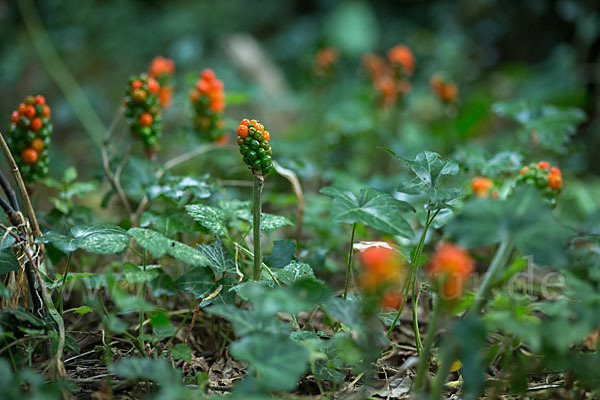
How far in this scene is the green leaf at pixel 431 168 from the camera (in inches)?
42.5

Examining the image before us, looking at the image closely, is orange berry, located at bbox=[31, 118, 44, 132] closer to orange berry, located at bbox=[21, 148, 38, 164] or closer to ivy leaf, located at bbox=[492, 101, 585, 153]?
orange berry, located at bbox=[21, 148, 38, 164]

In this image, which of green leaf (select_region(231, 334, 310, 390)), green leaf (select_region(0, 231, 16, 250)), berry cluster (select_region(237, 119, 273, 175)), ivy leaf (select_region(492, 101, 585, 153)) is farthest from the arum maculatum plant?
ivy leaf (select_region(492, 101, 585, 153))

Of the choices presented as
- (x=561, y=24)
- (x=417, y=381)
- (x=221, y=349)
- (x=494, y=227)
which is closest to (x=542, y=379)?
(x=417, y=381)

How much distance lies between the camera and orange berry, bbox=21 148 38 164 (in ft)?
4.33

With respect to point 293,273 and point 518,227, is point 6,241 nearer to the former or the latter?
point 293,273

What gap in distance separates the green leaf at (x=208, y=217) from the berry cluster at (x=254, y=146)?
0.61 feet

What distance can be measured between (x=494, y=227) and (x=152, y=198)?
933mm

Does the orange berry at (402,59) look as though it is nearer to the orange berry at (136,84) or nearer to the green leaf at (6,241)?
the orange berry at (136,84)

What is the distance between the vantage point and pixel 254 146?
103 cm

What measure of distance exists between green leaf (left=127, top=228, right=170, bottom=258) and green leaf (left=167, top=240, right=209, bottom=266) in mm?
16

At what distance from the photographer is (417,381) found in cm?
90

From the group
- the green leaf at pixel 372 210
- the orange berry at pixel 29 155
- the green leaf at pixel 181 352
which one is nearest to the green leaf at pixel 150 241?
the green leaf at pixel 181 352

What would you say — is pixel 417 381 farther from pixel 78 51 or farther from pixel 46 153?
pixel 78 51

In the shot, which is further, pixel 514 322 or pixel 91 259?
pixel 91 259
